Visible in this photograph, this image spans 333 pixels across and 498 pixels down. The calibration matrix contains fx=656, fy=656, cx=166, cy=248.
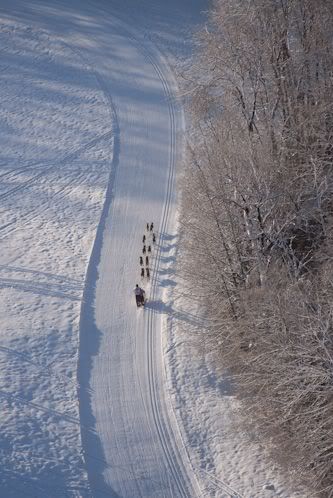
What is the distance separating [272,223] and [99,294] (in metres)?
5.73

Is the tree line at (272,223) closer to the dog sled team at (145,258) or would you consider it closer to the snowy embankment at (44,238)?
the dog sled team at (145,258)

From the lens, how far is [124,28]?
3406 centimetres

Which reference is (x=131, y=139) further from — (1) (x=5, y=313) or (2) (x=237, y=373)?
(2) (x=237, y=373)

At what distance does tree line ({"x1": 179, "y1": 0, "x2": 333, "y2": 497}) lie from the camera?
1384 cm

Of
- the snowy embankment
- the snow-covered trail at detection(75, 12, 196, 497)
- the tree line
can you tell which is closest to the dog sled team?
the snow-covered trail at detection(75, 12, 196, 497)

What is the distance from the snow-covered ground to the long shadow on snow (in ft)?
0.12

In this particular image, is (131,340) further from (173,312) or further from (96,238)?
(96,238)

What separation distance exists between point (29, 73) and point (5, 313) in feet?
54.1

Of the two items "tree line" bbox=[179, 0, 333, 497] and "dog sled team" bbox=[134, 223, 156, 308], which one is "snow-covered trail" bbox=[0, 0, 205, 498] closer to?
"dog sled team" bbox=[134, 223, 156, 308]

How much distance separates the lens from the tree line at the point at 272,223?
45.4 ft

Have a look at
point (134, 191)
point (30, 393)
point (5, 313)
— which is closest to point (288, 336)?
point (30, 393)

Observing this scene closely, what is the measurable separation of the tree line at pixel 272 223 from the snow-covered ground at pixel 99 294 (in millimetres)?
1118

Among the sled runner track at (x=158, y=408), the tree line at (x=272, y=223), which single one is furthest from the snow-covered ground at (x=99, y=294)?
the tree line at (x=272, y=223)

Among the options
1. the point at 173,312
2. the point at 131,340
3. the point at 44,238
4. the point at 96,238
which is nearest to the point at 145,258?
the point at 96,238
